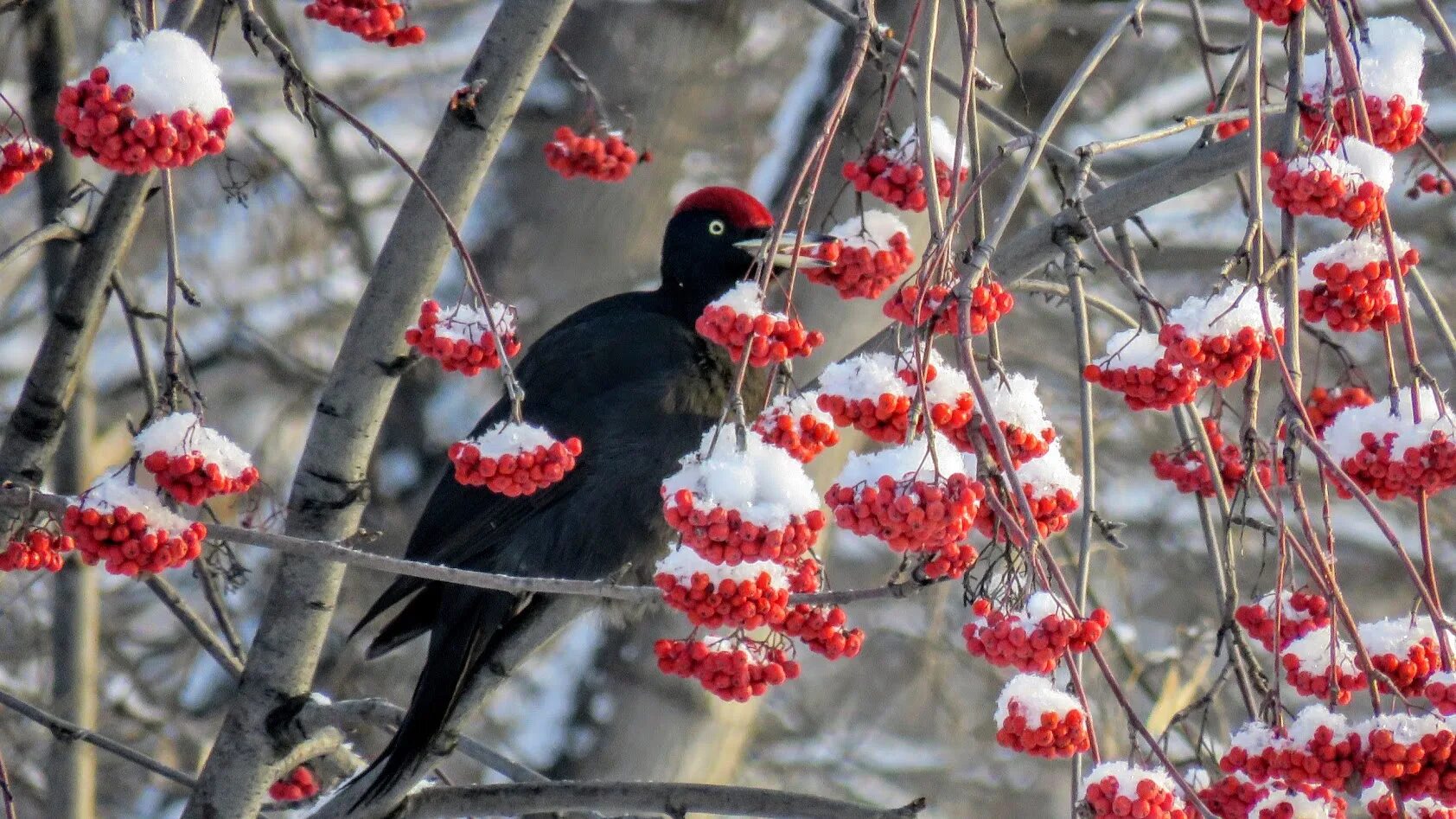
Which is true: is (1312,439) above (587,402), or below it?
below

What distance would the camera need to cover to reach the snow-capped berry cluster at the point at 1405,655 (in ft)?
6.63

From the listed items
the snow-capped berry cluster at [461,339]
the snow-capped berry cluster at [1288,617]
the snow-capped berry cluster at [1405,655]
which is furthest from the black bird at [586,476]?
the snow-capped berry cluster at [1405,655]

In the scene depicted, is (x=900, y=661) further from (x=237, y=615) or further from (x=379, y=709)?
(x=379, y=709)

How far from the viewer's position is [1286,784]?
2.01 metres

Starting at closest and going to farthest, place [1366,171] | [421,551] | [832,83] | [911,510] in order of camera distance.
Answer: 1. [911,510]
2. [1366,171]
3. [421,551]
4. [832,83]

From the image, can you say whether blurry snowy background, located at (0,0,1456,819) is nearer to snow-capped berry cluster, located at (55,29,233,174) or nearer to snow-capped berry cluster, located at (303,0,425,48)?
snow-capped berry cluster, located at (303,0,425,48)

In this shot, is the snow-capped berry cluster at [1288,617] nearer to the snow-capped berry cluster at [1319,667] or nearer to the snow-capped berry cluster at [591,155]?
the snow-capped berry cluster at [1319,667]

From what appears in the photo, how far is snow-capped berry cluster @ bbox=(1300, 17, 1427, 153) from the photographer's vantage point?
1.93m

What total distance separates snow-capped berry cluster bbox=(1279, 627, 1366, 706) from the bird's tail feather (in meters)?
1.64

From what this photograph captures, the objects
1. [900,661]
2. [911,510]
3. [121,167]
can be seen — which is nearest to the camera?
[911,510]

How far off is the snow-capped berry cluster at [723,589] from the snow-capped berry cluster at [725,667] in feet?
1.47

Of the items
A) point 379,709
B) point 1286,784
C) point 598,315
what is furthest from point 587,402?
point 1286,784

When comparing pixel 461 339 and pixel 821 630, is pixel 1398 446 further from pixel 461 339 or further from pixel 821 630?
pixel 461 339

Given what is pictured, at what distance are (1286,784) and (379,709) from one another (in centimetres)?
176
